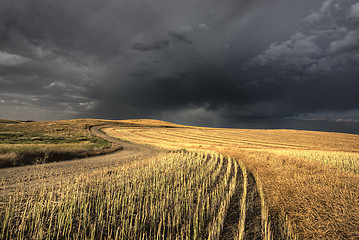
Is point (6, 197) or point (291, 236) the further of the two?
point (6, 197)

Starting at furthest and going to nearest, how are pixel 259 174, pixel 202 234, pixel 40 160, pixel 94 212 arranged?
pixel 40 160 → pixel 259 174 → pixel 94 212 → pixel 202 234

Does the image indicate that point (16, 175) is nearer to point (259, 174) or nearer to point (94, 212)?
point (94, 212)

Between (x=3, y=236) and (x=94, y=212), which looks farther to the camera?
(x=94, y=212)

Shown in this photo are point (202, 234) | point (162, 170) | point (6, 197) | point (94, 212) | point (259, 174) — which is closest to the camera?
point (202, 234)

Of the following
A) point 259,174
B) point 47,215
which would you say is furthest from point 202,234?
point 259,174

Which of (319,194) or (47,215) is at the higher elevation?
(319,194)

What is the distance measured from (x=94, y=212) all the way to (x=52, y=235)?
1.51 metres

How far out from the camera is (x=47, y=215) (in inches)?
243

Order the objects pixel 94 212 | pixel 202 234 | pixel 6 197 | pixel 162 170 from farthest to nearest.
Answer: pixel 162 170, pixel 6 197, pixel 94 212, pixel 202 234

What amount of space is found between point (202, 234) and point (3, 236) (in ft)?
18.8

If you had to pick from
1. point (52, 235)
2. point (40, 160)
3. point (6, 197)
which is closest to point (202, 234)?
point (52, 235)

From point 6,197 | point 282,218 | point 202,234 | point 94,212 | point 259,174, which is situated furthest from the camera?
point 259,174

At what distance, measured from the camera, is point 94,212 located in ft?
21.6

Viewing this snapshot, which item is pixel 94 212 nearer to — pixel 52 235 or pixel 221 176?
pixel 52 235
